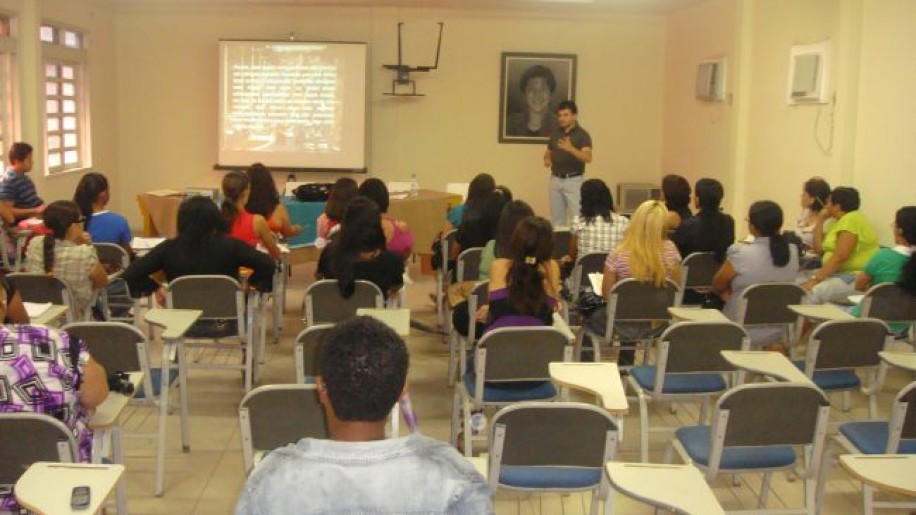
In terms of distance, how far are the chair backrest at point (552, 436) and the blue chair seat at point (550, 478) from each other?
0.09m

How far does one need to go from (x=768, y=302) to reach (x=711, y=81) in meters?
5.79

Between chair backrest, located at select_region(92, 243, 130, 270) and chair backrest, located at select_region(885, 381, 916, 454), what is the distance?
4344mm

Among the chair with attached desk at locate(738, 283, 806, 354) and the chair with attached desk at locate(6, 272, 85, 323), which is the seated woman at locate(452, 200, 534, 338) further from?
the chair with attached desk at locate(6, 272, 85, 323)

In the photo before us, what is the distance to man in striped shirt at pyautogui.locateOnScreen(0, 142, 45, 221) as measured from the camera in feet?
27.1

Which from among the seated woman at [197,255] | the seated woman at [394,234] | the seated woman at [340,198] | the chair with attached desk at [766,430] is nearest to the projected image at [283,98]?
the seated woman at [340,198]

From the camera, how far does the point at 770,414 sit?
3424 millimetres

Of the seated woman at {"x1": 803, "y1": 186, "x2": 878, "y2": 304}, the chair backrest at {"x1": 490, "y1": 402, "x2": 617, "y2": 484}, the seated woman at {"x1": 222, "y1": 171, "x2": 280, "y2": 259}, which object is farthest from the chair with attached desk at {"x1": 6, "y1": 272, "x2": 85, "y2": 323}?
the seated woman at {"x1": 803, "y1": 186, "x2": 878, "y2": 304}

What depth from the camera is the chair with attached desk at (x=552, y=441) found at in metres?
3.16

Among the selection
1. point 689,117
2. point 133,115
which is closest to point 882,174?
point 689,117

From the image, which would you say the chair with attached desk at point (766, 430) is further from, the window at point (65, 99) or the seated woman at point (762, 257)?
the window at point (65, 99)

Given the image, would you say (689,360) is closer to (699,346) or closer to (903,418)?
(699,346)

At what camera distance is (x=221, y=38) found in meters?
12.2

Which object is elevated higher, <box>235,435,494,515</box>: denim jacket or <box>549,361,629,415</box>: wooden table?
<box>235,435,494,515</box>: denim jacket

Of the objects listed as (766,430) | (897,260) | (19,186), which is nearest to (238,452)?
(766,430)
